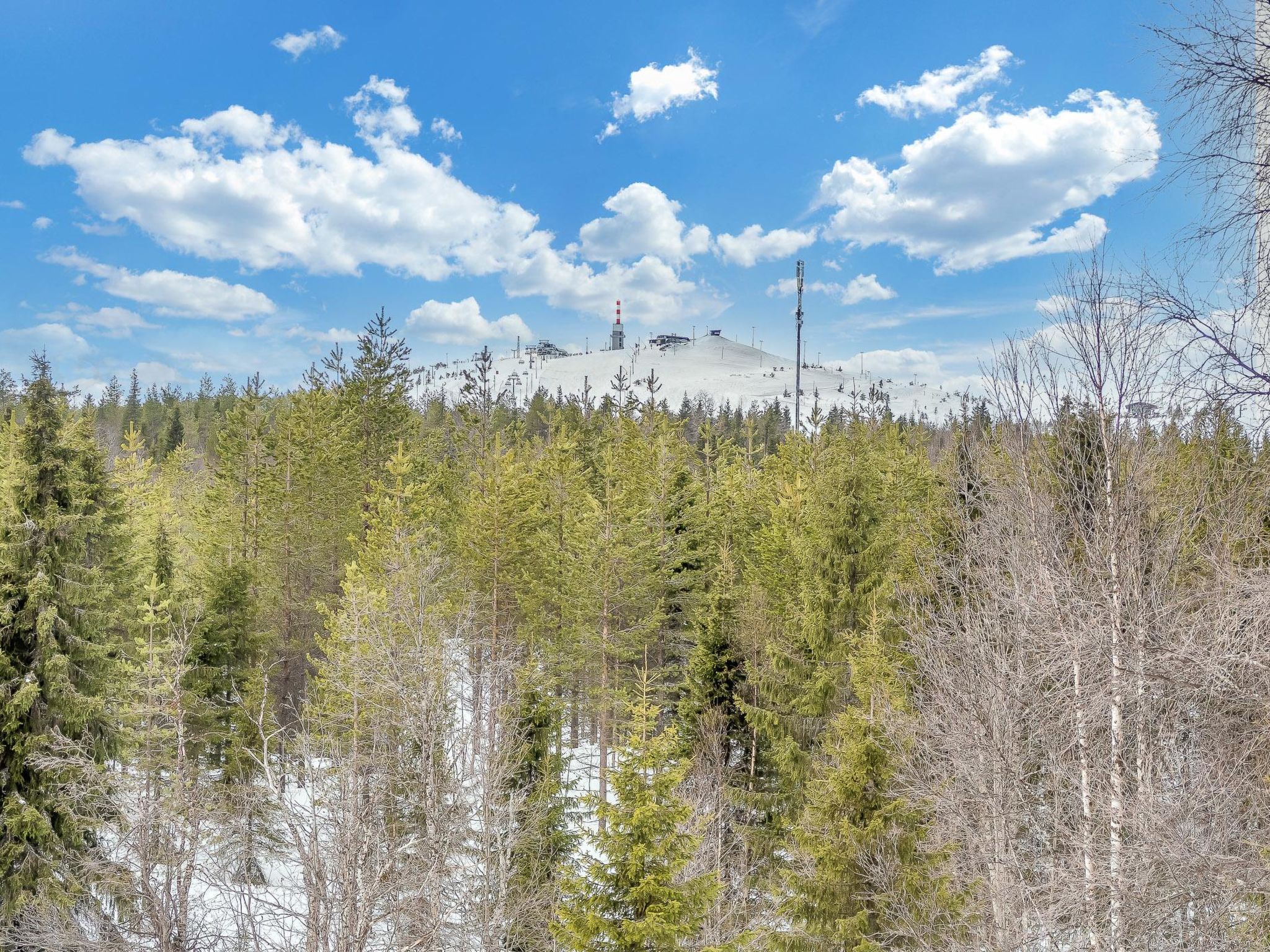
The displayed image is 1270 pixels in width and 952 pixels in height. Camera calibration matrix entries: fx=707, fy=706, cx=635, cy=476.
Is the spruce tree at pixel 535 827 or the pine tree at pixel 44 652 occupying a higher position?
the pine tree at pixel 44 652

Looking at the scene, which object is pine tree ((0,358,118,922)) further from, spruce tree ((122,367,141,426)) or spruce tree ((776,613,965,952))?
spruce tree ((122,367,141,426))

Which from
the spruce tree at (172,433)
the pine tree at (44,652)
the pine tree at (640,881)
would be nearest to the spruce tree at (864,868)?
the pine tree at (640,881)

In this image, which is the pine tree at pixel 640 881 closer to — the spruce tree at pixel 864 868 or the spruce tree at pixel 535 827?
the spruce tree at pixel 864 868

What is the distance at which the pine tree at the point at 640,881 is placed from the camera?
830 cm

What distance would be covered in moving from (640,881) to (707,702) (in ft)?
36.0

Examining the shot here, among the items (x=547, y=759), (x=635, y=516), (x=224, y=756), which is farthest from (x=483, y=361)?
(x=547, y=759)

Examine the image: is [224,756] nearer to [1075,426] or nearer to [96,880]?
[96,880]

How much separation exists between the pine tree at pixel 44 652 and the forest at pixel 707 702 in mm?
69

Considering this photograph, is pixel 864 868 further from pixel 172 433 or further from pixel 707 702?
pixel 172 433

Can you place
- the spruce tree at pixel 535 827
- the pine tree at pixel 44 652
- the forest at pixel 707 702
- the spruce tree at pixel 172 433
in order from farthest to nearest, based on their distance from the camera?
the spruce tree at pixel 172 433 < the spruce tree at pixel 535 827 < the pine tree at pixel 44 652 < the forest at pixel 707 702

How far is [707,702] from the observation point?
1916cm

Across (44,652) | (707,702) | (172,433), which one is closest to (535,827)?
(707,702)

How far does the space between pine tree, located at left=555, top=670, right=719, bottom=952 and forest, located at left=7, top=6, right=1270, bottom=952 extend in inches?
1.8

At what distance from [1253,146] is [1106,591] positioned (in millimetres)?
6820
